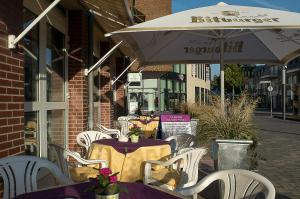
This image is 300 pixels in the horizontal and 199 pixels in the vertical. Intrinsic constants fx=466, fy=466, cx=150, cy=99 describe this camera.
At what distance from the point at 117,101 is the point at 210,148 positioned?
9.05 m

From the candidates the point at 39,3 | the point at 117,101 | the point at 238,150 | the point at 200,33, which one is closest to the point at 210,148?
the point at 238,150

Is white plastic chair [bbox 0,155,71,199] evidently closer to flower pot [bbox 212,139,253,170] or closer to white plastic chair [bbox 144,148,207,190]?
white plastic chair [bbox 144,148,207,190]

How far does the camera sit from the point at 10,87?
505 cm

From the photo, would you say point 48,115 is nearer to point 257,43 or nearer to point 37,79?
point 37,79

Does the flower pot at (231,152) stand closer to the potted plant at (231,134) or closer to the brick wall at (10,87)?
the potted plant at (231,134)

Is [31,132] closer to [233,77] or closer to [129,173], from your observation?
[129,173]

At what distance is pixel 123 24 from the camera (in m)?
8.88

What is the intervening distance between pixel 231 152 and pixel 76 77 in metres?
3.66

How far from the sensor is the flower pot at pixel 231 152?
7.03 meters

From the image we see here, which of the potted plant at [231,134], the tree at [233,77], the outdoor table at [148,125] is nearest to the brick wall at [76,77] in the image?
the potted plant at [231,134]

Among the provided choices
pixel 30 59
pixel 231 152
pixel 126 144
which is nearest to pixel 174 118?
pixel 231 152

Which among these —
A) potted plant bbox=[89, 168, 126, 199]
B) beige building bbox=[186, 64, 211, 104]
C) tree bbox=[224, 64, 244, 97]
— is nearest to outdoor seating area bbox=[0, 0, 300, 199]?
potted plant bbox=[89, 168, 126, 199]

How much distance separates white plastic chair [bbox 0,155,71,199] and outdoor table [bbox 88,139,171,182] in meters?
1.98

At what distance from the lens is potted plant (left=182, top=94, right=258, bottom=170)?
23.1 ft
